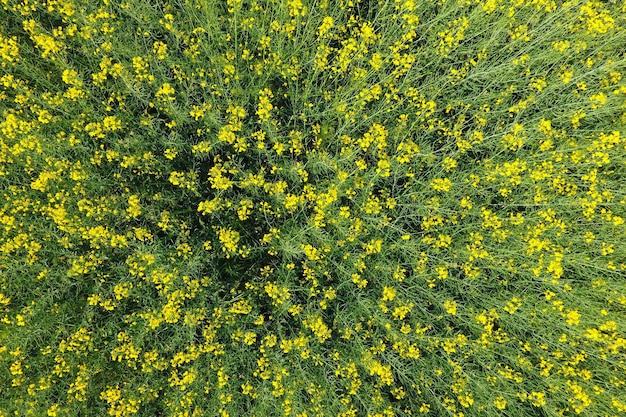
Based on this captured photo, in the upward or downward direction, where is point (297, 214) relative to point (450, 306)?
upward

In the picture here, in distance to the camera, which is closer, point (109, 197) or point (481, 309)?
point (109, 197)

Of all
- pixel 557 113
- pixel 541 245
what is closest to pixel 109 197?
pixel 541 245

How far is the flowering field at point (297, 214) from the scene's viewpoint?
4285mm

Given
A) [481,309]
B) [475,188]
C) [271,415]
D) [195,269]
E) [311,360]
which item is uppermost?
[475,188]

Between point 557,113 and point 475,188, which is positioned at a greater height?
point 557,113

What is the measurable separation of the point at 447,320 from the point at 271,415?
2669 mm

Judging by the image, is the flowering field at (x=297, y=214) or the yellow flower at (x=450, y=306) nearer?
the flowering field at (x=297, y=214)

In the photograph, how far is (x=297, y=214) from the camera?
4844mm

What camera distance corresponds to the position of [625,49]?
523 cm

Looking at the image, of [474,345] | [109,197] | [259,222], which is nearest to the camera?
[109,197]

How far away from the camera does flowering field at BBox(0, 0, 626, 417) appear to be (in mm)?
4285

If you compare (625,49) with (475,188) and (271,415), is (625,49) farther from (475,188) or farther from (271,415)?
(271,415)

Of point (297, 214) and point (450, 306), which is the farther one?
point (297, 214)

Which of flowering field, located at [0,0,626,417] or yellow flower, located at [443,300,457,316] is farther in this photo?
yellow flower, located at [443,300,457,316]
